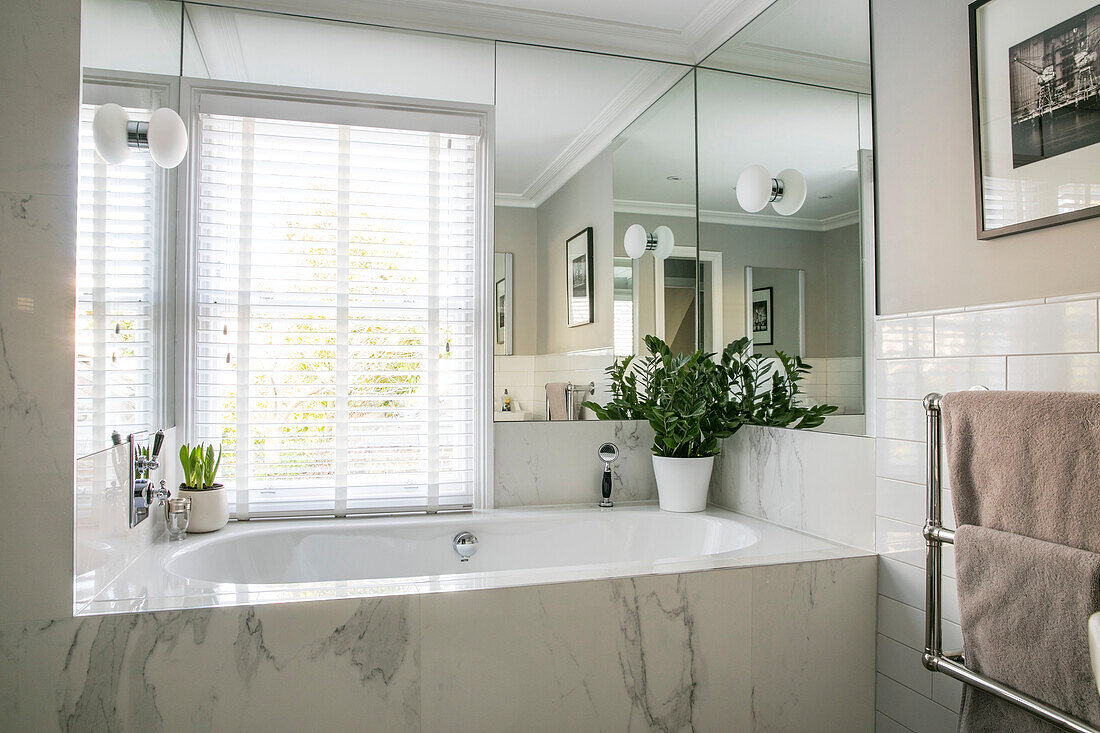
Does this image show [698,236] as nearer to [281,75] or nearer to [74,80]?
[281,75]

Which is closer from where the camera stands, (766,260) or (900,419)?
(900,419)

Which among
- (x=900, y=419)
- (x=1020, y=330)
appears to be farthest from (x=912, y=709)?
(x=1020, y=330)

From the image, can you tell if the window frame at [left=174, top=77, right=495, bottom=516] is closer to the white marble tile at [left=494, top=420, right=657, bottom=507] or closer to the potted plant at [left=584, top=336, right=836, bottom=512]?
the white marble tile at [left=494, top=420, right=657, bottom=507]

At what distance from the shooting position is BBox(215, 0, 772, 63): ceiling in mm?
2447

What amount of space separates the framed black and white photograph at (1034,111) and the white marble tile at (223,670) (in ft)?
4.99

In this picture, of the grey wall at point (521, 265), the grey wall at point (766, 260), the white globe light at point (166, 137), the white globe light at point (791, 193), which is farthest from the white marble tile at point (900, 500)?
the white globe light at point (166, 137)

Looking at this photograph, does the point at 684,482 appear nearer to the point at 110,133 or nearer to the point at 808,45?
the point at 808,45

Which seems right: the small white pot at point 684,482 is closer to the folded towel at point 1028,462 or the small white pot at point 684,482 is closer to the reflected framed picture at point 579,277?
the reflected framed picture at point 579,277

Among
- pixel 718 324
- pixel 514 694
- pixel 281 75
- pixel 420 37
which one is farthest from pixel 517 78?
pixel 514 694

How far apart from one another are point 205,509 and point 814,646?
5.91 feet

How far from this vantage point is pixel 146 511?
190 cm

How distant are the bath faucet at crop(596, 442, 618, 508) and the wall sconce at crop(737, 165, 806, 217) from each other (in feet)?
3.30

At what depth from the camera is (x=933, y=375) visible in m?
1.64

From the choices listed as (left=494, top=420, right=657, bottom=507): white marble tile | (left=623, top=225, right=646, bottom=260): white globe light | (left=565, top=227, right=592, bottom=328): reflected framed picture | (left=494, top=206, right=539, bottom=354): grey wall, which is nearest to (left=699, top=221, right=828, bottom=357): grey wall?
(left=623, top=225, right=646, bottom=260): white globe light
